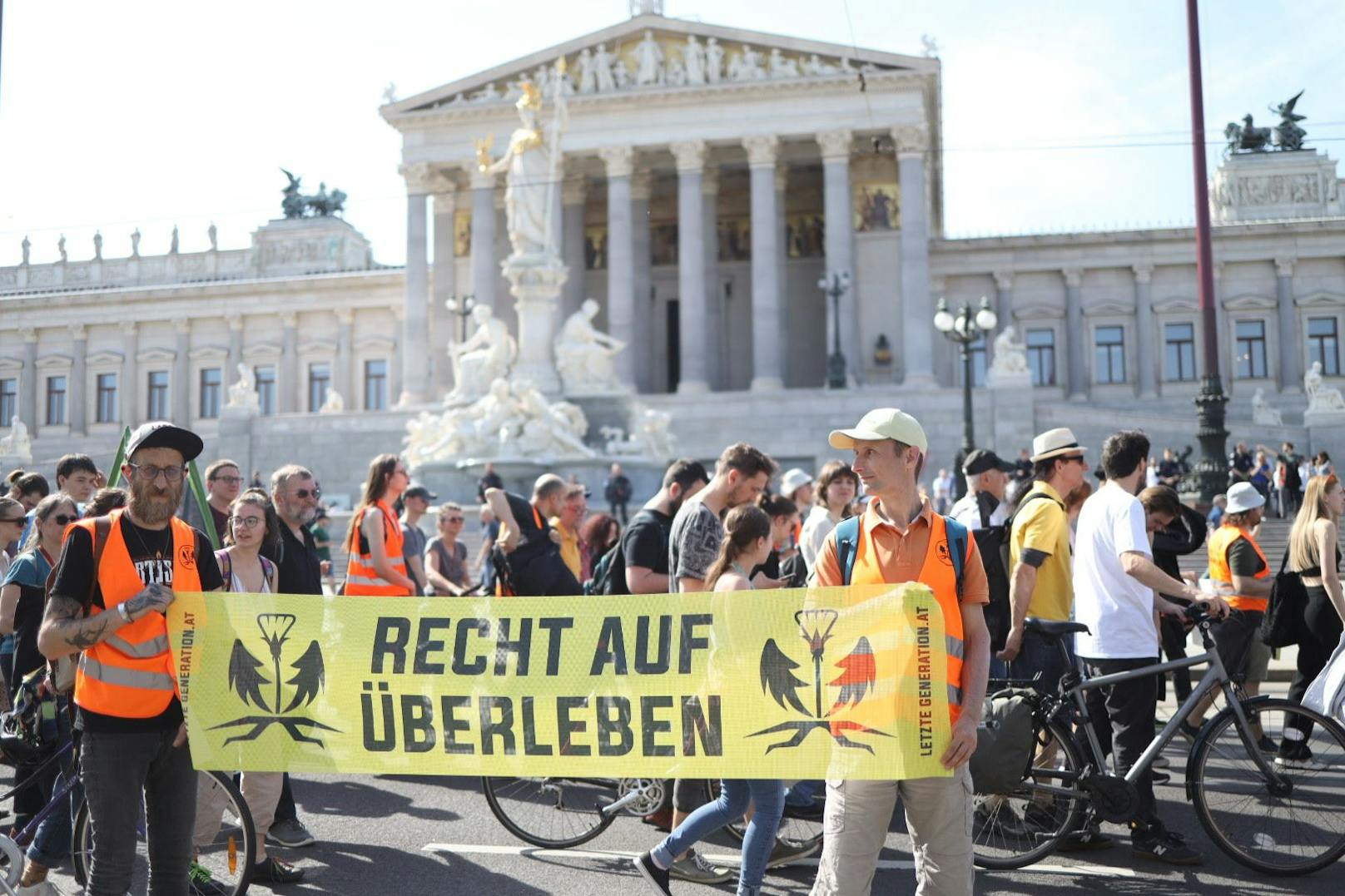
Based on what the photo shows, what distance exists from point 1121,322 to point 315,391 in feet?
119

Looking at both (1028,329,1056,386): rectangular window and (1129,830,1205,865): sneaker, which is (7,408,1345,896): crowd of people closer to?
(1129,830,1205,865): sneaker

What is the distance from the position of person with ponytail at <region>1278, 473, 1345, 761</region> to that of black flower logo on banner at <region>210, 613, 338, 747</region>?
588 centimetres

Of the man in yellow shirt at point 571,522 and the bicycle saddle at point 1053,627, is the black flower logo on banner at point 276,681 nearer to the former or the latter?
the bicycle saddle at point 1053,627

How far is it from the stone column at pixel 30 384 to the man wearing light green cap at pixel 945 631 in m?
63.8

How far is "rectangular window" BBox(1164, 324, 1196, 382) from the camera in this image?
56.0m

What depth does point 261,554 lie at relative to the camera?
7.75 metres

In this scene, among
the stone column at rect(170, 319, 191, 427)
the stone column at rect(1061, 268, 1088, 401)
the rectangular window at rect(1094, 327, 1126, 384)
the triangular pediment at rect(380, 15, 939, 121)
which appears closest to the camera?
the triangular pediment at rect(380, 15, 939, 121)

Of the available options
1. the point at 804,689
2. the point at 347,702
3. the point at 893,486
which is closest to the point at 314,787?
the point at 347,702

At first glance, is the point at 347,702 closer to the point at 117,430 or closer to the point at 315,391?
the point at 315,391

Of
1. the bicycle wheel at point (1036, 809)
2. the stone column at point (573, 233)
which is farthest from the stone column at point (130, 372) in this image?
the bicycle wheel at point (1036, 809)

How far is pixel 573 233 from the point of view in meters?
55.6

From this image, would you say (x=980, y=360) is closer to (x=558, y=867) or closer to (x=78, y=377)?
(x=78, y=377)

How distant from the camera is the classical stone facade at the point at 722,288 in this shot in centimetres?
4909

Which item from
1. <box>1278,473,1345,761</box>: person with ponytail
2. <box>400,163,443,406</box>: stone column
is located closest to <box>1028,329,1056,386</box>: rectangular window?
<box>400,163,443,406</box>: stone column
